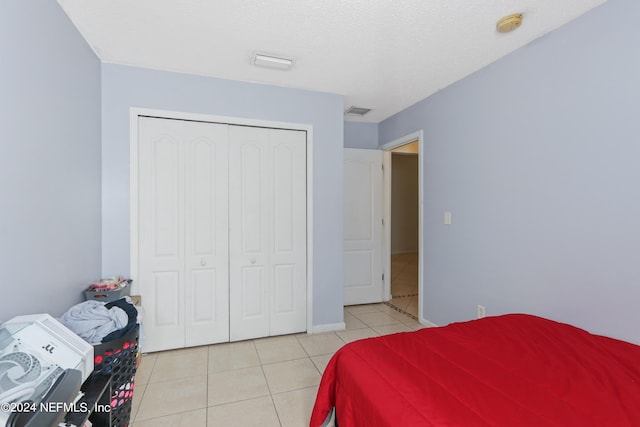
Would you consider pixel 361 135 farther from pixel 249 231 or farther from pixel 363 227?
pixel 249 231

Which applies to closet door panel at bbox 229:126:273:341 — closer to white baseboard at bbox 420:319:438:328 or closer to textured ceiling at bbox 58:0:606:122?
textured ceiling at bbox 58:0:606:122

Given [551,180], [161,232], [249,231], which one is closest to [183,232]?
[161,232]

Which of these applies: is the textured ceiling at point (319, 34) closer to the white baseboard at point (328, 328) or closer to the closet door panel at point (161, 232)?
the closet door panel at point (161, 232)

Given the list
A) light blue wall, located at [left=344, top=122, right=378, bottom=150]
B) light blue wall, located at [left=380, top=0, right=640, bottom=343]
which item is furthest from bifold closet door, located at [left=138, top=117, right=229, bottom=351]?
light blue wall, located at [left=380, top=0, right=640, bottom=343]

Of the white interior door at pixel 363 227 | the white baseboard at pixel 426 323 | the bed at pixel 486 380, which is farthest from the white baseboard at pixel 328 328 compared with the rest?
the bed at pixel 486 380

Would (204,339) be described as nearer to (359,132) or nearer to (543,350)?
(543,350)

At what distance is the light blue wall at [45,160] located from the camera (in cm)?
138

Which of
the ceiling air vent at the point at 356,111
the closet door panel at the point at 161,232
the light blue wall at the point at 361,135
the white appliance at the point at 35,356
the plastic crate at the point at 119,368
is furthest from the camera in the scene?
the light blue wall at the point at 361,135

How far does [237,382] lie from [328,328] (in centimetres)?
119

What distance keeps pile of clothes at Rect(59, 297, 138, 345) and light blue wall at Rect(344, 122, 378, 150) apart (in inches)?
129

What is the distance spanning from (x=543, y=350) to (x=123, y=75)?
11.5ft

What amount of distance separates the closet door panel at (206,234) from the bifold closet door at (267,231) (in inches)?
3.3

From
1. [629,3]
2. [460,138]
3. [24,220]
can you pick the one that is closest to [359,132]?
→ [460,138]

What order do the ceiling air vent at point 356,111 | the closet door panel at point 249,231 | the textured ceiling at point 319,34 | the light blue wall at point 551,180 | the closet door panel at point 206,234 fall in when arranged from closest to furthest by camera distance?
the light blue wall at point 551,180 < the textured ceiling at point 319,34 < the closet door panel at point 206,234 < the closet door panel at point 249,231 < the ceiling air vent at point 356,111
